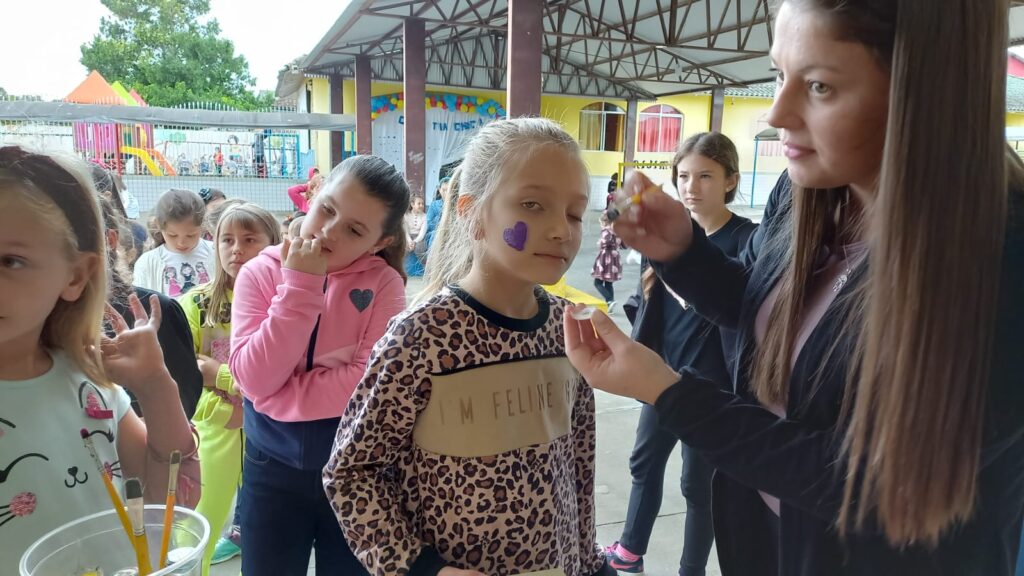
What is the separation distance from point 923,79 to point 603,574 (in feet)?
3.69

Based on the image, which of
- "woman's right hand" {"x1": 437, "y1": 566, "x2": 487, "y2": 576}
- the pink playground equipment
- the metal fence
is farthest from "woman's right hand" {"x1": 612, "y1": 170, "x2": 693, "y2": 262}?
the pink playground equipment

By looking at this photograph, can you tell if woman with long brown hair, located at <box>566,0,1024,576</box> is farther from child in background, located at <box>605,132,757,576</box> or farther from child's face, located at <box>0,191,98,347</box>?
child in background, located at <box>605,132,757,576</box>

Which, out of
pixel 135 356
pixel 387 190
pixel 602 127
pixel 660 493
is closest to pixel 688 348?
pixel 660 493

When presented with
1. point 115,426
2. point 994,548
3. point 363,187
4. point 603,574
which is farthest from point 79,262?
Answer: point 994,548

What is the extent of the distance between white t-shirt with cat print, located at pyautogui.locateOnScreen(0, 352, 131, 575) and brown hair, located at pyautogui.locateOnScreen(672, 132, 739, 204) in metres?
2.37

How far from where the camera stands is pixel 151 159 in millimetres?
A: 13875

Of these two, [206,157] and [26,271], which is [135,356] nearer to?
[26,271]

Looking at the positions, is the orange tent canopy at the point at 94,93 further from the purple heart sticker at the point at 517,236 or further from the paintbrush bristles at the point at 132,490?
the paintbrush bristles at the point at 132,490

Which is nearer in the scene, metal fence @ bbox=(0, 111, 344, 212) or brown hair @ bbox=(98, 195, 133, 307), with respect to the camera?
brown hair @ bbox=(98, 195, 133, 307)

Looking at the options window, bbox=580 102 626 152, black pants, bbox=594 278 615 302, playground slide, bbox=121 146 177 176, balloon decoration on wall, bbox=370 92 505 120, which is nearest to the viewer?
black pants, bbox=594 278 615 302

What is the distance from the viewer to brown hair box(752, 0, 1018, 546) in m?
0.79

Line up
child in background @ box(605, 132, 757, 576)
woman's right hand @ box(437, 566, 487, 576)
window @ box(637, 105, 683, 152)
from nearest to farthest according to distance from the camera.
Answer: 1. woman's right hand @ box(437, 566, 487, 576)
2. child in background @ box(605, 132, 757, 576)
3. window @ box(637, 105, 683, 152)

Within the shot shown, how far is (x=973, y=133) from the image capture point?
796mm

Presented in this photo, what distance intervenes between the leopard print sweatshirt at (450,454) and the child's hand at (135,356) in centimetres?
36
